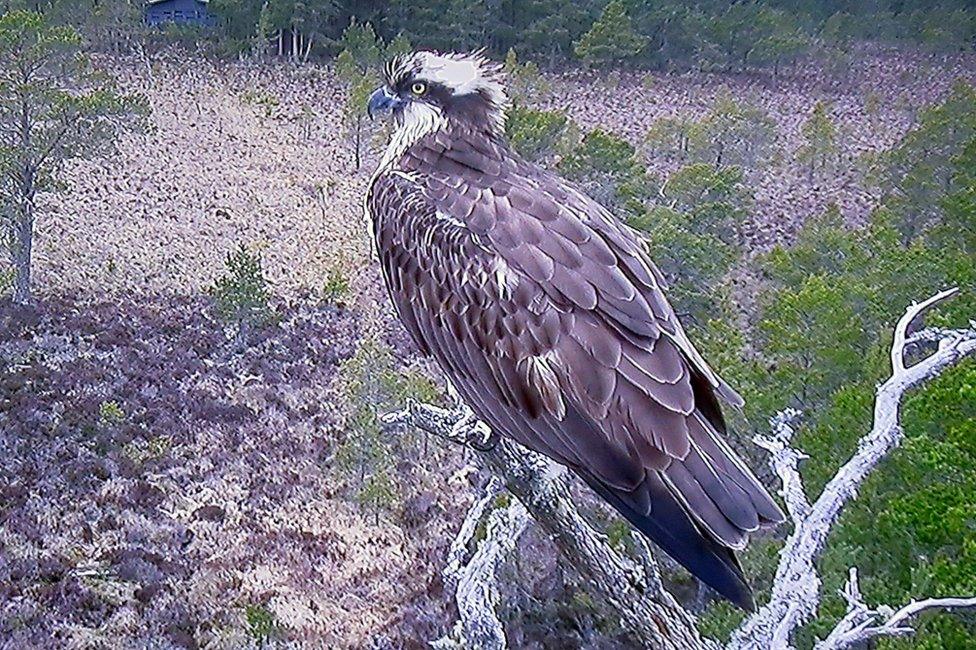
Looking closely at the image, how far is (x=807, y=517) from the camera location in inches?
157

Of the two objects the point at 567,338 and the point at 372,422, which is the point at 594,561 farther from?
the point at 372,422

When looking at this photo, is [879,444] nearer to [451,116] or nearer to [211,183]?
[451,116]

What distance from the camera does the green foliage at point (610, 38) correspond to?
159 feet

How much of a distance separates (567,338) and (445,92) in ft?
6.16

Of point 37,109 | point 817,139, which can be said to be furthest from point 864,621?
point 817,139

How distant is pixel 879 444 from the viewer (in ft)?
13.3

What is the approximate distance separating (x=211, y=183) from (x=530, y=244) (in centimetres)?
3514

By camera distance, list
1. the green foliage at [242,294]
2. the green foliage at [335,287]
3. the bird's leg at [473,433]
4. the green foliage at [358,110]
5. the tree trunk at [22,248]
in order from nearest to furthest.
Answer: the bird's leg at [473,433] → the tree trunk at [22,248] → the green foliage at [242,294] → the green foliage at [335,287] → the green foliage at [358,110]

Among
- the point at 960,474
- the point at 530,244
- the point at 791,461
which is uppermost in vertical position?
the point at 530,244

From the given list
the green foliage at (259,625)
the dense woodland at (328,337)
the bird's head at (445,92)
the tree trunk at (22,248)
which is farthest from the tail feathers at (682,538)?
the tree trunk at (22,248)

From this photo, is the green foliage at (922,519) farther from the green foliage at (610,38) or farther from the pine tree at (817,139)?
the green foliage at (610,38)

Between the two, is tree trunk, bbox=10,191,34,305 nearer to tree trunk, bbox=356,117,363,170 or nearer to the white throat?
tree trunk, bbox=356,117,363,170

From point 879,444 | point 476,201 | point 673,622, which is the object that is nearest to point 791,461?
point 879,444

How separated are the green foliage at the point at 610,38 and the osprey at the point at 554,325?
150ft
